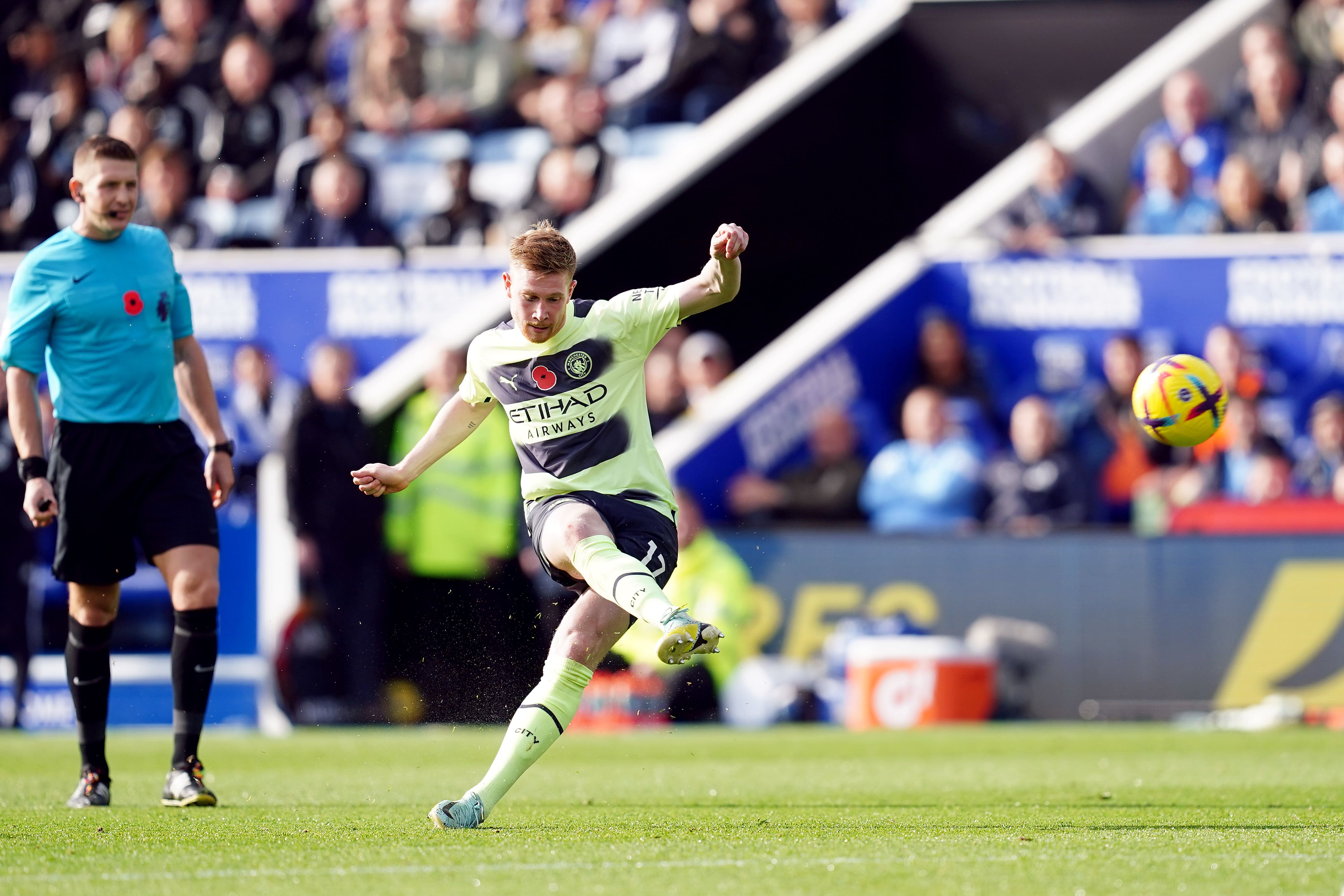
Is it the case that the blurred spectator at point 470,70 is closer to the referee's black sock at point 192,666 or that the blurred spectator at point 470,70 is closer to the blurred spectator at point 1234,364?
the blurred spectator at point 1234,364

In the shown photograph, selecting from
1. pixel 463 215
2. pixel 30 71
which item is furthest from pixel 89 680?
pixel 30 71

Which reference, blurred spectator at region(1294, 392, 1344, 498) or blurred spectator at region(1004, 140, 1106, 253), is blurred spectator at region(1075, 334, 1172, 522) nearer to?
blurred spectator at region(1294, 392, 1344, 498)

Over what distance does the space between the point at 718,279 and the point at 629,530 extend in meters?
0.92

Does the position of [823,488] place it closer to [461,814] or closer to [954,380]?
[954,380]

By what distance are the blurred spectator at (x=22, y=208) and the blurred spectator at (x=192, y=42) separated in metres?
1.63

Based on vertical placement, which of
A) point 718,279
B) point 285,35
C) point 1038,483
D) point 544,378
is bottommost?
point 544,378

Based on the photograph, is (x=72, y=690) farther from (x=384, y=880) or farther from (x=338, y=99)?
(x=338, y=99)

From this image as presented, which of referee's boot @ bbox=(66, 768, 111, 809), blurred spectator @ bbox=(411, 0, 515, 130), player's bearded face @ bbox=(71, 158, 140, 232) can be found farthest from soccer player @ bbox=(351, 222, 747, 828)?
blurred spectator @ bbox=(411, 0, 515, 130)

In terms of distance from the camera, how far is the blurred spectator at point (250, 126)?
18125mm

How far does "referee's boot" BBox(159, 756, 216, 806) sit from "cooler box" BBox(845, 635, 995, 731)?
6417 mm

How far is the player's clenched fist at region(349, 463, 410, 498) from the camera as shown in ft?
22.4

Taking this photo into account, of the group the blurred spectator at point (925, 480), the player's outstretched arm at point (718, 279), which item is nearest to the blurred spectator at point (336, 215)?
the blurred spectator at point (925, 480)

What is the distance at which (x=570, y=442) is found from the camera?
22.4ft

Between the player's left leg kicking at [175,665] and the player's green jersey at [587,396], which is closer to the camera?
the player's green jersey at [587,396]
